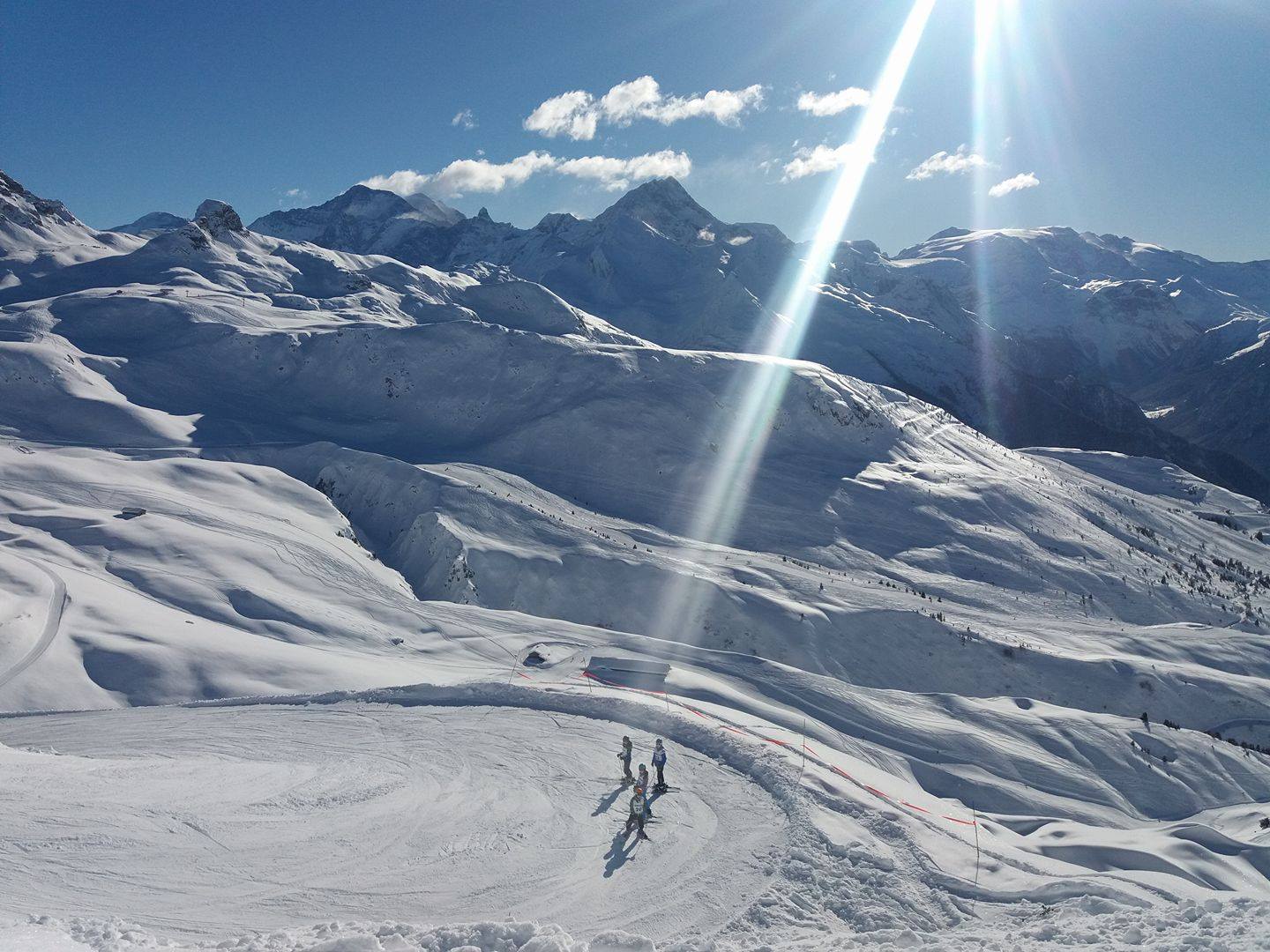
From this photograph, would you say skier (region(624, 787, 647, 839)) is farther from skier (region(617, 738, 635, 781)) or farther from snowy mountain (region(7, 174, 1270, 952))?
skier (region(617, 738, 635, 781))

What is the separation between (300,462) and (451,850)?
139ft

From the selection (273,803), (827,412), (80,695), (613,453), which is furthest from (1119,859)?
(827,412)

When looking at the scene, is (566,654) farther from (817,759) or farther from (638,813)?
(638,813)

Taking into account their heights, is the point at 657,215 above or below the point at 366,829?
above

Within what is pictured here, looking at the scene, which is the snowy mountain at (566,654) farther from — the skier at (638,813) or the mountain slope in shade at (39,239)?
the mountain slope in shade at (39,239)

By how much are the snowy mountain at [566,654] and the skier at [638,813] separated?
47 centimetres

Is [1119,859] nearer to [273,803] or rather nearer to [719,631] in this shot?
[273,803]

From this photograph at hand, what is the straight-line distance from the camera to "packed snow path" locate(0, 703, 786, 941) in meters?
11.9

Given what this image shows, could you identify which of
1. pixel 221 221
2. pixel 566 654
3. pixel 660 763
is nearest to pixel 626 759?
pixel 660 763

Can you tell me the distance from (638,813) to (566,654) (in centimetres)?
1480

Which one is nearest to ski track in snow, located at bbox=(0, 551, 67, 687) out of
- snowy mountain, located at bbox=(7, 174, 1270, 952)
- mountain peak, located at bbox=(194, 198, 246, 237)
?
snowy mountain, located at bbox=(7, 174, 1270, 952)

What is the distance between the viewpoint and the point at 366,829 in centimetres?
1411

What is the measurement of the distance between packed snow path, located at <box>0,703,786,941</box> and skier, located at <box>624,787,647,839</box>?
187 mm

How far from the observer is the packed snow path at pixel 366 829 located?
11.9m
